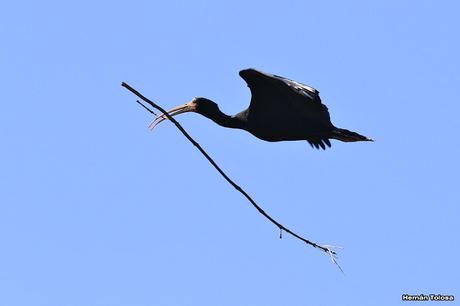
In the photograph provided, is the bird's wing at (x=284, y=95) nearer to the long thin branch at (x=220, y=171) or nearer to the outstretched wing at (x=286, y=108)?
the outstretched wing at (x=286, y=108)

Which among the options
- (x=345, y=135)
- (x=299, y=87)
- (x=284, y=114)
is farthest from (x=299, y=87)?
(x=345, y=135)

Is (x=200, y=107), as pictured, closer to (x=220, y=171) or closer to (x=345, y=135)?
(x=345, y=135)

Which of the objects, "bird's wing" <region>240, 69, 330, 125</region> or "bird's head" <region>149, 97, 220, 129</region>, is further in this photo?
"bird's head" <region>149, 97, 220, 129</region>

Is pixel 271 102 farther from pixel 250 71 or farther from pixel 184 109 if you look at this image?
pixel 184 109

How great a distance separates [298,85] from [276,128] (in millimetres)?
1674

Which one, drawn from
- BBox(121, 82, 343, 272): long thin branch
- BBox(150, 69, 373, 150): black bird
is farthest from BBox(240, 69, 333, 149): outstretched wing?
BBox(121, 82, 343, 272): long thin branch

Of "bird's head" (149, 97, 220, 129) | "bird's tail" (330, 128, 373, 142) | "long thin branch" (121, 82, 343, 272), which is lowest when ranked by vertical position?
"long thin branch" (121, 82, 343, 272)

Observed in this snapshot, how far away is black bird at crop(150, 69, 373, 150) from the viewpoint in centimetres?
1631

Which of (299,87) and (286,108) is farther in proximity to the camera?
(286,108)

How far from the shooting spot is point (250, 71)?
16328mm

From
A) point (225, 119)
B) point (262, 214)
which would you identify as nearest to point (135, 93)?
point (262, 214)

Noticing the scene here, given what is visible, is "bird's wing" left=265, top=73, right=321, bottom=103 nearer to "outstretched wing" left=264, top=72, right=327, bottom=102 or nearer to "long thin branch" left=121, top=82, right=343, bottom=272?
"outstretched wing" left=264, top=72, right=327, bottom=102

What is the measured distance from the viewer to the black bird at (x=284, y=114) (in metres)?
16.3

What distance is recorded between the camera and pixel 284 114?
17.1 metres
